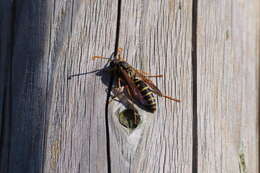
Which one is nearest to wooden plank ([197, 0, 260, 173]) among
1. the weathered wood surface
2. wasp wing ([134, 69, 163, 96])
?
the weathered wood surface

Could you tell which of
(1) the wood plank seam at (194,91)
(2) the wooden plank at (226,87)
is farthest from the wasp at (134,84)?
(2) the wooden plank at (226,87)

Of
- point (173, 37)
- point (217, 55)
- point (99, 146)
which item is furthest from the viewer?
point (217, 55)

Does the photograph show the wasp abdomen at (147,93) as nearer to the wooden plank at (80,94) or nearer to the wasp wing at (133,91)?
the wasp wing at (133,91)

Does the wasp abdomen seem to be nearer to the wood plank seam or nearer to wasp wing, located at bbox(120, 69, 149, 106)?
wasp wing, located at bbox(120, 69, 149, 106)

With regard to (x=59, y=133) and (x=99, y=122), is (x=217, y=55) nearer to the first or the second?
(x=99, y=122)

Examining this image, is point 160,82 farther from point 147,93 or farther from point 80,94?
point 80,94

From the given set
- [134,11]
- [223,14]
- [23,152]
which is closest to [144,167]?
[23,152]
